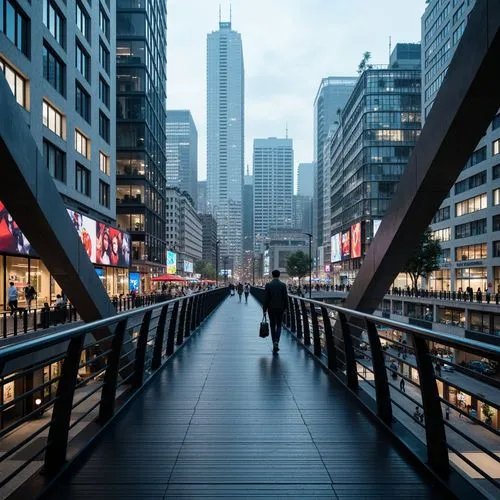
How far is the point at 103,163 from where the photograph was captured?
42.3m

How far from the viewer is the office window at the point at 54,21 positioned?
2851 centimetres

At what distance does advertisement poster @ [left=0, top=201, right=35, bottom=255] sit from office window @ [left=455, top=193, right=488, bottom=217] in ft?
158

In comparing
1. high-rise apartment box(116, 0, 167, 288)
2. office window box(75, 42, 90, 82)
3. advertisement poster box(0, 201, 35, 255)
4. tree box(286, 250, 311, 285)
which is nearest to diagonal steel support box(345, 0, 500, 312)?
advertisement poster box(0, 201, 35, 255)

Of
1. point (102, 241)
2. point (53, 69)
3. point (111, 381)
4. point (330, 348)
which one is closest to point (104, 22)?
point (53, 69)

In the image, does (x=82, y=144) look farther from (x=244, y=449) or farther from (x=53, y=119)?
(x=244, y=449)

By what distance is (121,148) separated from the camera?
58906mm

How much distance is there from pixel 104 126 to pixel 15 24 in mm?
18522

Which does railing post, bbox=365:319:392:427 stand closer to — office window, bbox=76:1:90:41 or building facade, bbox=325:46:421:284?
office window, bbox=76:1:90:41

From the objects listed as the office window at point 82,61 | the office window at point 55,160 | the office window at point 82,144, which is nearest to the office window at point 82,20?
the office window at point 82,61

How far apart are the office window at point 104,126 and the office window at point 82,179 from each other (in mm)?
5965

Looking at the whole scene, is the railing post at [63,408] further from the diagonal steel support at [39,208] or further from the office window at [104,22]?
the office window at [104,22]

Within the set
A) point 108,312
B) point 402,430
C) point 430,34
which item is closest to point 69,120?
point 108,312

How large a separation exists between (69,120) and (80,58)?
6.25 m

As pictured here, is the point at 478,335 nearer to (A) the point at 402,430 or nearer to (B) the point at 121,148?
(A) the point at 402,430
